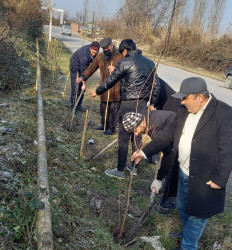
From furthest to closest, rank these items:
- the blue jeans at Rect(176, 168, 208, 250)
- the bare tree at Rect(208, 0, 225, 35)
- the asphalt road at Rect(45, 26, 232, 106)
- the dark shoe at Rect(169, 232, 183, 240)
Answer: the bare tree at Rect(208, 0, 225, 35) < the asphalt road at Rect(45, 26, 232, 106) < the dark shoe at Rect(169, 232, 183, 240) < the blue jeans at Rect(176, 168, 208, 250)

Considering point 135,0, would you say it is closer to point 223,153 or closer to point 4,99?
point 4,99

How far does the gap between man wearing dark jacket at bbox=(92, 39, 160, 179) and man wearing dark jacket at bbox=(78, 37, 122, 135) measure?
1160mm

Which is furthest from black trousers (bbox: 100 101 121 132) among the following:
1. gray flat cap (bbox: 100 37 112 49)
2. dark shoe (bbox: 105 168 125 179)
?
dark shoe (bbox: 105 168 125 179)

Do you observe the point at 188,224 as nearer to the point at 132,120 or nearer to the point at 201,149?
the point at 201,149

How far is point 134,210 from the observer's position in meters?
3.38

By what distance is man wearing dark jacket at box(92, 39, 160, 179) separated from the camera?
373 centimetres

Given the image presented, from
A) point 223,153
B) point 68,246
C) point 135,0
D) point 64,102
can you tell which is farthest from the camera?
point 135,0

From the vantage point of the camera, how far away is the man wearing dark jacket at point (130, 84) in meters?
3.73

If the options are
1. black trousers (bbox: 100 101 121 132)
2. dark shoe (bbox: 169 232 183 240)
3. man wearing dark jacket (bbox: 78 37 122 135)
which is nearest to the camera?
dark shoe (bbox: 169 232 183 240)

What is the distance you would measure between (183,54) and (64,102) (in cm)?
1792

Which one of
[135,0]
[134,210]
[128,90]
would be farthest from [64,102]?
[135,0]

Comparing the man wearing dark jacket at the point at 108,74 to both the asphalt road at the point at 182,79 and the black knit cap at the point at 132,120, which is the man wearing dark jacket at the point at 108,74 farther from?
the black knit cap at the point at 132,120

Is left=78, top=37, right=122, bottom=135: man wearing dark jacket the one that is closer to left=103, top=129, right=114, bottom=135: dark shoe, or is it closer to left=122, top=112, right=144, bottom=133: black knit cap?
left=103, top=129, right=114, bottom=135: dark shoe

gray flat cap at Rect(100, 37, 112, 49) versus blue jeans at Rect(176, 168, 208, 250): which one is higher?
gray flat cap at Rect(100, 37, 112, 49)
